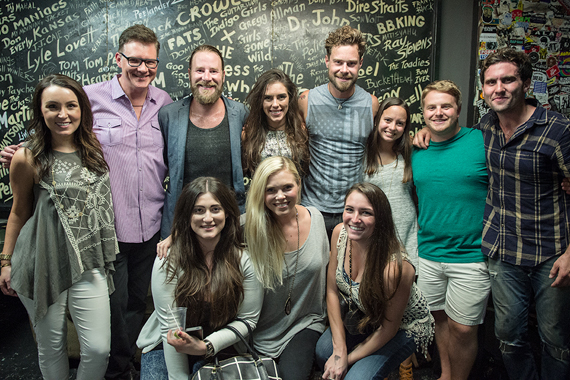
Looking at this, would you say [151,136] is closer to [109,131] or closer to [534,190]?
[109,131]

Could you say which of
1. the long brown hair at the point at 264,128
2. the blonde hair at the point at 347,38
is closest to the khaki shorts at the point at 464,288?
the long brown hair at the point at 264,128

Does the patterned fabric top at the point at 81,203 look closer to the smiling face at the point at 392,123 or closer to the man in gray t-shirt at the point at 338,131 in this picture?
the man in gray t-shirt at the point at 338,131

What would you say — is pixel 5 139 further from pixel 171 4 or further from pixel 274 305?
pixel 274 305

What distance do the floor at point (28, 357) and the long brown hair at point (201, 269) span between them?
113cm

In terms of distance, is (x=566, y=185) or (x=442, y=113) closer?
(x=566, y=185)

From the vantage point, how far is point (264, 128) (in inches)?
90.3

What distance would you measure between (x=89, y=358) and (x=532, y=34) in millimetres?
3803

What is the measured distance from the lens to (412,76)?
3.28 metres

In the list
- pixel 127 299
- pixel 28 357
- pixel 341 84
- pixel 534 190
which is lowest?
pixel 28 357

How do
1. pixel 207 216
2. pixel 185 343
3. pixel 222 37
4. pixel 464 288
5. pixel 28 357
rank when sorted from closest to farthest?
1. pixel 185 343
2. pixel 207 216
3. pixel 464 288
4. pixel 28 357
5. pixel 222 37

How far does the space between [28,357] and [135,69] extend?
210 centimetres

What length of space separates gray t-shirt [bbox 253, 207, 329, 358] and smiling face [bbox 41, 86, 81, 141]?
48.1 inches

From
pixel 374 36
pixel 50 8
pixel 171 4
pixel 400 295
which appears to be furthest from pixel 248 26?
pixel 400 295

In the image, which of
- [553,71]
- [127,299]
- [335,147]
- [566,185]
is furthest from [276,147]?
[553,71]
